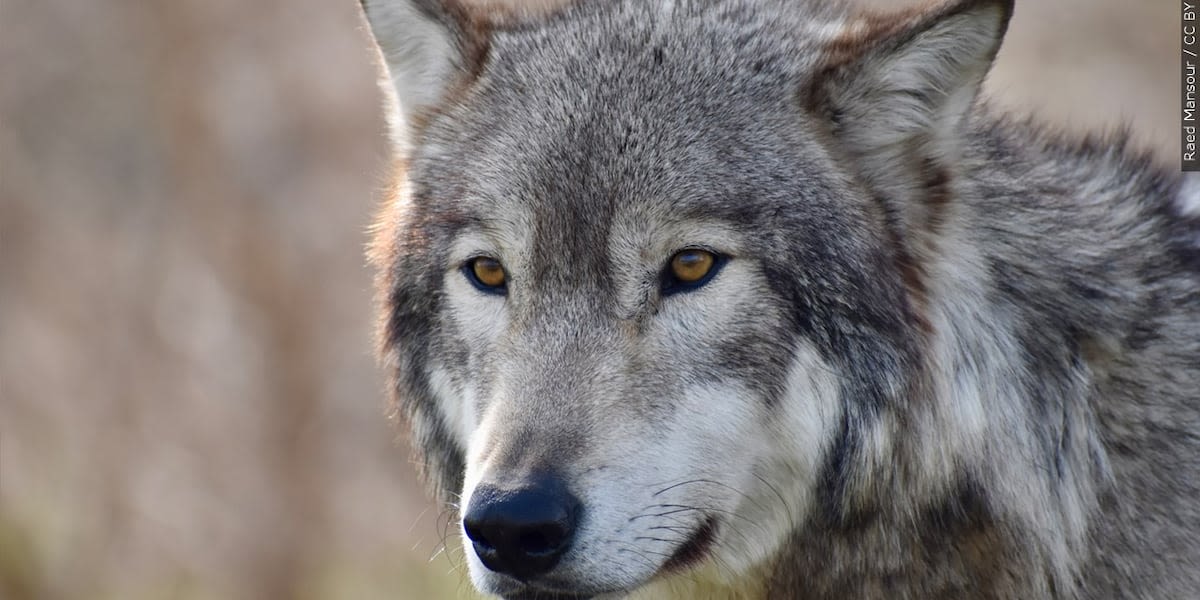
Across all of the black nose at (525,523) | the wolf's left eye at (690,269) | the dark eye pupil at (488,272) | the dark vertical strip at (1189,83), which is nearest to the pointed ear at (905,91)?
the wolf's left eye at (690,269)

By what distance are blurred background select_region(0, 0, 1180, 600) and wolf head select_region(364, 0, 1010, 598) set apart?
7.29 m

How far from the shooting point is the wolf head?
3.19 metres

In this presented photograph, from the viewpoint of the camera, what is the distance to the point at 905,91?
11.2 ft

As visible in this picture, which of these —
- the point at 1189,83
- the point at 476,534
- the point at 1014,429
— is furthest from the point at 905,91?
the point at 1189,83

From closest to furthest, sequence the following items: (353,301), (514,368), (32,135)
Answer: (514,368), (32,135), (353,301)

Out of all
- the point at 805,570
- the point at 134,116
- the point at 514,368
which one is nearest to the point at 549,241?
the point at 514,368

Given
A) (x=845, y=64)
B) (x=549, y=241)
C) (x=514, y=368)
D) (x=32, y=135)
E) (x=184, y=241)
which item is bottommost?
(x=184, y=241)

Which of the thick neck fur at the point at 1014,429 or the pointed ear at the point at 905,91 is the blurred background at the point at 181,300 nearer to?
the thick neck fur at the point at 1014,429

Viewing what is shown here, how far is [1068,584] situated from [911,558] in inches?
17.9

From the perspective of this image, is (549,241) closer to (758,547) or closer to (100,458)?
(758,547)

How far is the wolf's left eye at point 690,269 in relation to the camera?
3.35 m

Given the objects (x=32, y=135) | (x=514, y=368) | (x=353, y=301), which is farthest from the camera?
(x=353, y=301)

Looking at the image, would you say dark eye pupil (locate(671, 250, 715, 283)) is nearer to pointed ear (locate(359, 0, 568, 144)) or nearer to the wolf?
the wolf

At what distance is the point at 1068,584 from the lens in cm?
354
